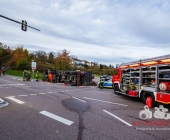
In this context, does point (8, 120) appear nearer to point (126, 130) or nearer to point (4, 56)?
point (126, 130)

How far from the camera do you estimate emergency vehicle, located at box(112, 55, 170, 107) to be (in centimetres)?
714

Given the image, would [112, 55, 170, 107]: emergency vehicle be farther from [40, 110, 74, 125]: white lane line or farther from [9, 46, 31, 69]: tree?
[9, 46, 31, 69]: tree

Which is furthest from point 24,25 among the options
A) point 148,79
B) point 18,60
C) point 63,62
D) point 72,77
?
point 18,60

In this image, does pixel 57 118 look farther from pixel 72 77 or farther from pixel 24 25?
Answer: pixel 72 77

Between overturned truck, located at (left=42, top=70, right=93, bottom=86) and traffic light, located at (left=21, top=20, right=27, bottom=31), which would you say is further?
overturned truck, located at (left=42, top=70, right=93, bottom=86)

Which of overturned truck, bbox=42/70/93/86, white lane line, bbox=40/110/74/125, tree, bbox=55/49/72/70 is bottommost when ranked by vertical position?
white lane line, bbox=40/110/74/125

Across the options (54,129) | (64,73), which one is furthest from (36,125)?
(64,73)

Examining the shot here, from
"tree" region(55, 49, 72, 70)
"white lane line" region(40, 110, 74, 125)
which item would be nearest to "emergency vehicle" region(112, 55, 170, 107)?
"white lane line" region(40, 110, 74, 125)

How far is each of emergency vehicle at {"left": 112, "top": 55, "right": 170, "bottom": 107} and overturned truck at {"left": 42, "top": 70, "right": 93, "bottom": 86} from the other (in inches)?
360

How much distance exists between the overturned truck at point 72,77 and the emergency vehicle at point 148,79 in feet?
30.0

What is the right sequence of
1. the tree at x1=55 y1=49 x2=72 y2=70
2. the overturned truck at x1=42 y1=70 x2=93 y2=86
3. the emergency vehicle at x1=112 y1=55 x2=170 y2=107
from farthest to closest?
1. the tree at x1=55 y1=49 x2=72 y2=70
2. the overturned truck at x1=42 y1=70 x2=93 y2=86
3. the emergency vehicle at x1=112 y1=55 x2=170 y2=107

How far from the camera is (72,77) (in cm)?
2050

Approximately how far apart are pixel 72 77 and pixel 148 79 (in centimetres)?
1308

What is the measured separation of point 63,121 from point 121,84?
7701 mm
